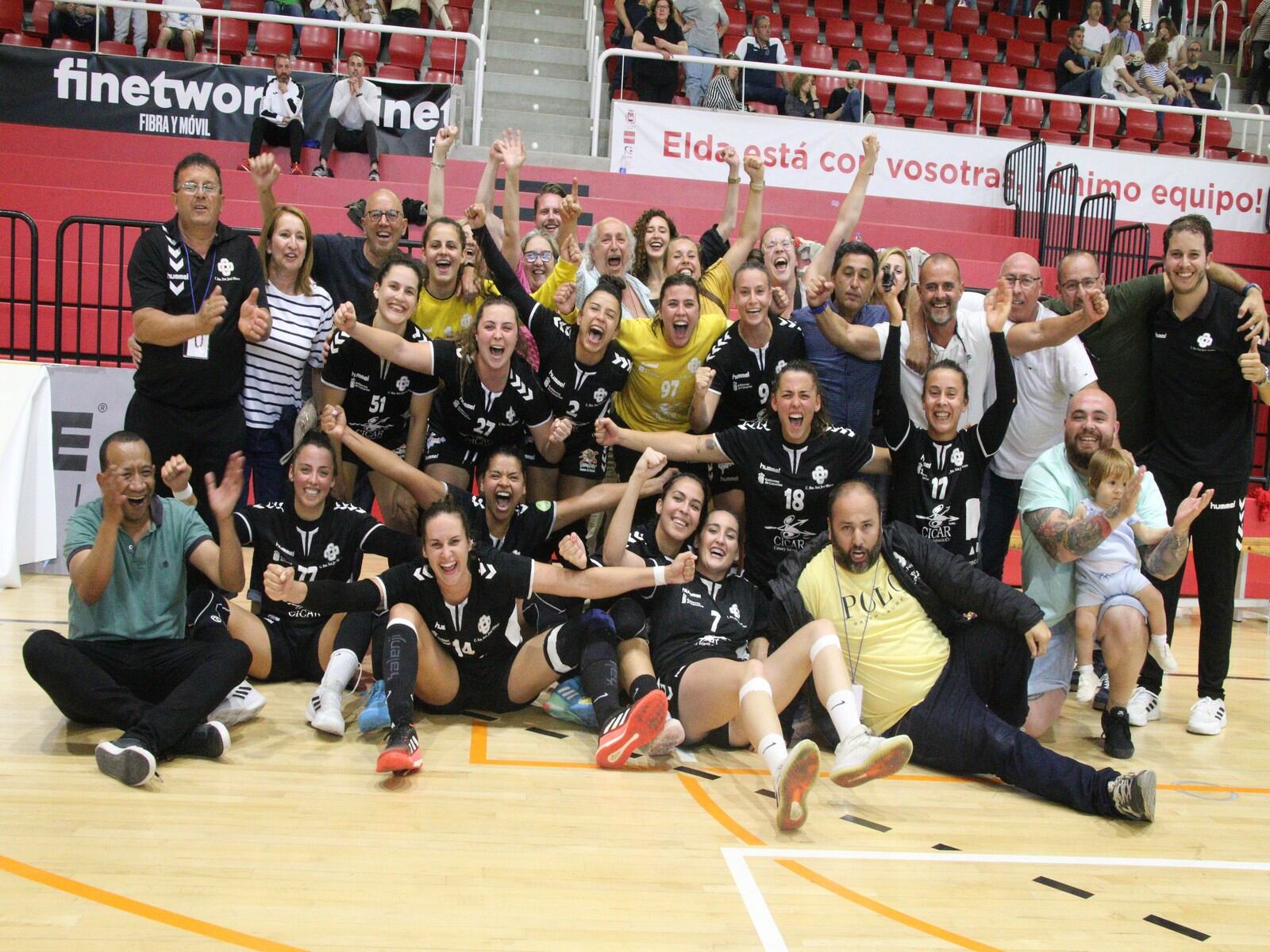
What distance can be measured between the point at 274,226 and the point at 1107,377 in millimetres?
4077

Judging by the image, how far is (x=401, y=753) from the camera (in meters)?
3.96

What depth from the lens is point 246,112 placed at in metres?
11.0

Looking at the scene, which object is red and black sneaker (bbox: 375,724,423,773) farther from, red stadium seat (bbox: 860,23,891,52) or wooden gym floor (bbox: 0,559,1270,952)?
red stadium seat (bbox: 860,23,891,52)

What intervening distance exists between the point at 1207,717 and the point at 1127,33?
40.7 feet

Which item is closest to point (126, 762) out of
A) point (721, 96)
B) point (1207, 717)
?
point (1207, 717)

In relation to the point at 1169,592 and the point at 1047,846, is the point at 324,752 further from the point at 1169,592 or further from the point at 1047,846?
the point at 1169,592

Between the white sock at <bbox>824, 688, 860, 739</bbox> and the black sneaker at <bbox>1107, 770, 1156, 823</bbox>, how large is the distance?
3.04 feet

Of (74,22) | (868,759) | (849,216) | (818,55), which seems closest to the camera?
(868,759)

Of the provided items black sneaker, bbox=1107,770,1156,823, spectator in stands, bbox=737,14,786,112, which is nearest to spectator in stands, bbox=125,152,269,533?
black sneaker, bbox=1107,770,1156,823

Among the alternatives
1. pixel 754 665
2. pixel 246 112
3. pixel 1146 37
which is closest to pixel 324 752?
pixel 754 665

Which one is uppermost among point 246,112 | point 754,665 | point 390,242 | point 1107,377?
point 246,112

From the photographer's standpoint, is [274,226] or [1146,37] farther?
[1146,37]

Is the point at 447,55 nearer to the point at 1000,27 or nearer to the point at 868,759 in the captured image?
the point at 1000,27

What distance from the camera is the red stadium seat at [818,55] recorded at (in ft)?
47.7
